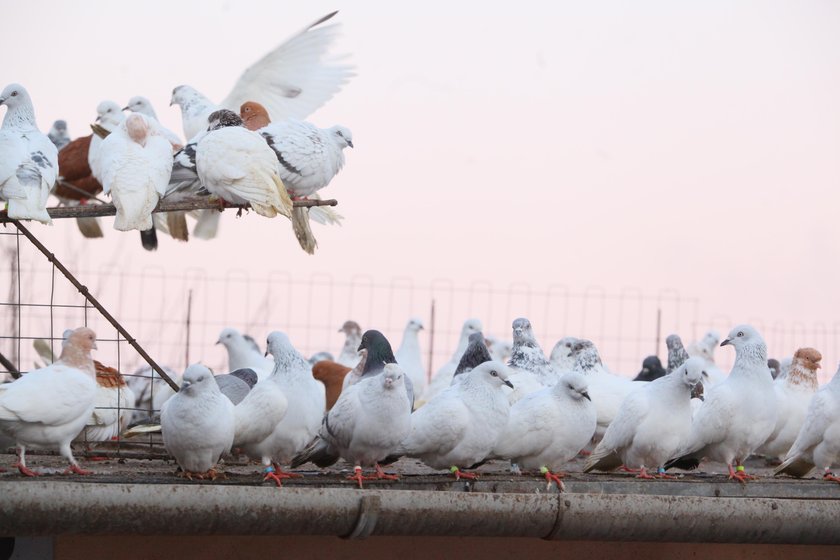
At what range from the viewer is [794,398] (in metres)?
10.3

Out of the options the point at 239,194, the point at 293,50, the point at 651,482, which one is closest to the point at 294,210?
the point at 239,194

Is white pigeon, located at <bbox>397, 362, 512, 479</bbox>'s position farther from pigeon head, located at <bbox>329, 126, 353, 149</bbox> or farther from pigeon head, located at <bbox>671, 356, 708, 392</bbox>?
pigeon head, located at <bbox>329, 126, 353, 149</bbox>

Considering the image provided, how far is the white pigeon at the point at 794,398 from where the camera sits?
10.2m

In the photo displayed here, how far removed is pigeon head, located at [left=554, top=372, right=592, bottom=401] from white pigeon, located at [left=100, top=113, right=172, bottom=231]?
2.76 meters

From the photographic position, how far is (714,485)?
780 centimetres

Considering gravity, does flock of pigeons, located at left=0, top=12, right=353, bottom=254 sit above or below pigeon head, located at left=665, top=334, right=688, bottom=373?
above

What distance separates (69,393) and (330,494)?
5.92ft

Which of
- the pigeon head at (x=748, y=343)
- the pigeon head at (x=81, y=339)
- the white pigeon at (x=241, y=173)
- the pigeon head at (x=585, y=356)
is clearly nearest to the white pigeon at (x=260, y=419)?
the pigeon head at (x=81, y=339)

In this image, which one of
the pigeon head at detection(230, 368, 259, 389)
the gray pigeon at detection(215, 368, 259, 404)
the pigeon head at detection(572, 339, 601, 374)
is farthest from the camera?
the pigeon head at detection(572, 339, 601, 374)

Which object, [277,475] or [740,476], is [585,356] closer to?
[740,476]

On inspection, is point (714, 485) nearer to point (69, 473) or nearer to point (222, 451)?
point (222, 451)

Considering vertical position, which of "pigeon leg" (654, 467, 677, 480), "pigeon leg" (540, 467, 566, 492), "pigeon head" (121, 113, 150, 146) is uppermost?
"pigeon head" (121, 113, 150, 146)

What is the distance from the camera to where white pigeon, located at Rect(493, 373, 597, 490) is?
312 inches

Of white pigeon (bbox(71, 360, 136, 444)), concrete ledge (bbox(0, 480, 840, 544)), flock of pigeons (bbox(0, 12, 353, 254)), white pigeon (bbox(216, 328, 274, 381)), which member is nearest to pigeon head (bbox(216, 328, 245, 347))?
white pigeon (bbox(216, 328, 274, 381))
